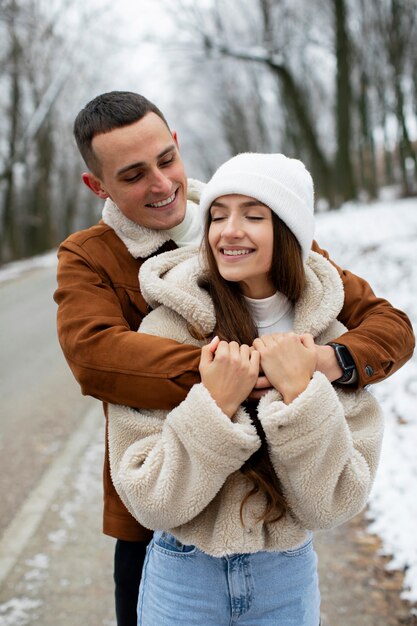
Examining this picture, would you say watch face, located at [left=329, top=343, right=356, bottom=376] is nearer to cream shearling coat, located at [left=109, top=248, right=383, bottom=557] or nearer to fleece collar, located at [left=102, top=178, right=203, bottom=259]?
cream shearling coat, located at [left=109, top=248, right=383, bottom=557]

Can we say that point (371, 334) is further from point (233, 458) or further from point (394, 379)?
point (394, 379)

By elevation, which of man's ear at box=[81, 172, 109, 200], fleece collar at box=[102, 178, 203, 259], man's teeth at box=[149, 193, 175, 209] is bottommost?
fleece collar at box=[102, 178, 203, 259]

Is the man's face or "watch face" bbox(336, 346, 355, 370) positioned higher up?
the man's face

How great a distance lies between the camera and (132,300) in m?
1.90

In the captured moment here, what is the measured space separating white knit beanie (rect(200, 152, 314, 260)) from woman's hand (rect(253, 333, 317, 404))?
12.7 inches

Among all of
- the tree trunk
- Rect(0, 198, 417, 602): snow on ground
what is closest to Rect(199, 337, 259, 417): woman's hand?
Rect(0, 198, 417, 602): snow on ground

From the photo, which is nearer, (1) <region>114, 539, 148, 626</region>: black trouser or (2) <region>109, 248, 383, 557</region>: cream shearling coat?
(2) <region>109, 248, 383, 557</region>: cream shearling coat

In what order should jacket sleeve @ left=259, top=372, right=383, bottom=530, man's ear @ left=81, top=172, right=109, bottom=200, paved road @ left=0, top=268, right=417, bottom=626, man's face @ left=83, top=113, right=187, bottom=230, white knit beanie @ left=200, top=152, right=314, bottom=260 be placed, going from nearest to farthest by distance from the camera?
1. jacket sleeve @ left=259, top=372, right=383, bottom=530
2. white knit beanie @ left=200, top=152, right=314, bottom=260
3. man's face @ left=83, top=113, right=187, bottom=230
4. man's ear @ left=81, top=172, right=109, bottom=200
5. paved road @ left=0, top=268, right=417, bottom=626

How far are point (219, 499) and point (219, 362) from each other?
1.22 ft

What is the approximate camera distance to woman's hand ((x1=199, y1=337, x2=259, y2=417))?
1.49 metres

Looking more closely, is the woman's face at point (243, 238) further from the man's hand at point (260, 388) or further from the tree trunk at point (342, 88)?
the tree trunk at point (342, 88)

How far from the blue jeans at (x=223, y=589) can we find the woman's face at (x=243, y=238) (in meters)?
0.75

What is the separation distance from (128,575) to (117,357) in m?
0.97

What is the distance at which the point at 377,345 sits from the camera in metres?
1.71
